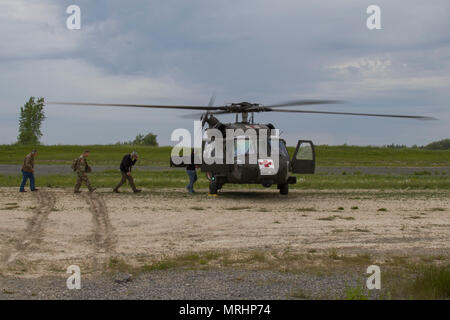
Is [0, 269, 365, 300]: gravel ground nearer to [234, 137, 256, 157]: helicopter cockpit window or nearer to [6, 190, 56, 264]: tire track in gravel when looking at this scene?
[6, 190, 56, 264]: tire track in gravel

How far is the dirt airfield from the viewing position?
10.0m

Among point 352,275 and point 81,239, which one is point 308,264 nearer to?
point 352,275

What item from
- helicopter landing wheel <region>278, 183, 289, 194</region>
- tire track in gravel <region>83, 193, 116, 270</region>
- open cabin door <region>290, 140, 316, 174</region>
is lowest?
tire track in gravel <region>83, 193, 116, 270</region>

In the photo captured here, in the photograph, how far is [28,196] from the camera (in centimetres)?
2041

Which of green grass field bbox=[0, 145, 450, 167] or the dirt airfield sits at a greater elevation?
green grass field bbox=[0, 145, 450, 167]

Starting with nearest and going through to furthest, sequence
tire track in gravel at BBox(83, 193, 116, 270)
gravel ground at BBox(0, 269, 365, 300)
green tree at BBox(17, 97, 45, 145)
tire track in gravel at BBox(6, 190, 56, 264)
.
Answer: gravel ground at BBox(0, 269, 365, 300)
tire track in gravel at BBox(83, 193, 116, 270)
tire track in gravel at BBox(6, 190, 56, 264)
green tree at BBox(17, 97, 45, 145)

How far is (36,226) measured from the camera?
13.2m

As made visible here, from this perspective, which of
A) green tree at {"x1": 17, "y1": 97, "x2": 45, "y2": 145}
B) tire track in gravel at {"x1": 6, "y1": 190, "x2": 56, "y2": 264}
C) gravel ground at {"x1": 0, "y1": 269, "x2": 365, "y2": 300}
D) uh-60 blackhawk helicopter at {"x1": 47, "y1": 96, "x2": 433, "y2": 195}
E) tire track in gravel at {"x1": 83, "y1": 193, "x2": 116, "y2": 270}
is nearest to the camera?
gravel ground at {"x1": 0, "y1": 269, "x2": 365, "y2": 300}

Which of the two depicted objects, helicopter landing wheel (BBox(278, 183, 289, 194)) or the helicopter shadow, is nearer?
the helicopter shadow

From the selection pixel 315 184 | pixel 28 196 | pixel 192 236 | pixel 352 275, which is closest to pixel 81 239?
pixel 192 236

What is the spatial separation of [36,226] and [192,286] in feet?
21.8

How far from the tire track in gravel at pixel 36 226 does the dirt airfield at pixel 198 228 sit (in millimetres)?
20

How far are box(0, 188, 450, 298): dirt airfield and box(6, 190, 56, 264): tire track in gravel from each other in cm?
2

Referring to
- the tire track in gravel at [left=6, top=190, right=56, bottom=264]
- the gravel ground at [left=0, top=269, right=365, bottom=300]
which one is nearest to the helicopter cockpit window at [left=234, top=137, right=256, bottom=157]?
the tire track in gravel at [left=6, top=190, right=56, bottom=264]
